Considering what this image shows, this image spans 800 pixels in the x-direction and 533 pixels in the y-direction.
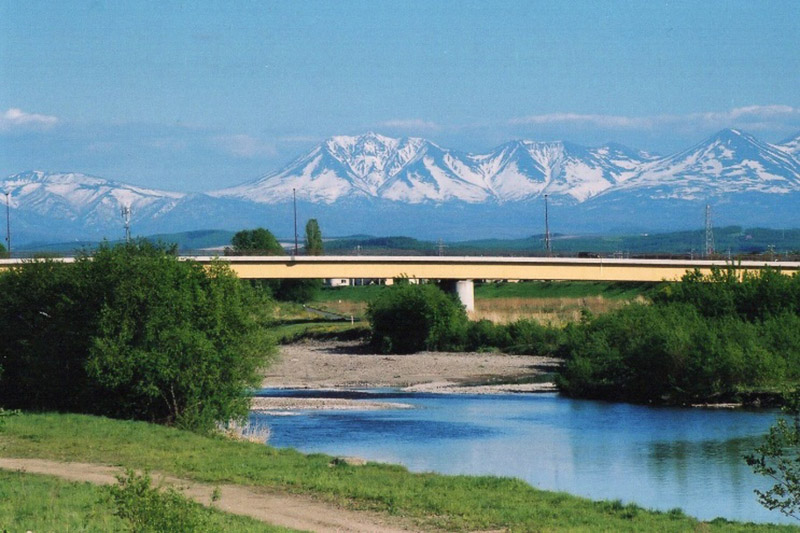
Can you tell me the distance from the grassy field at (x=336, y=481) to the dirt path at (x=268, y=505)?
2.24 ft

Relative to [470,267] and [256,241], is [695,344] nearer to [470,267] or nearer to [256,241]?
[470,267]

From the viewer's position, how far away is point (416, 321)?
331 feet

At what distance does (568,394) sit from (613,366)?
2.78 metres

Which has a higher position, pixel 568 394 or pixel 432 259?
pixel 432 259

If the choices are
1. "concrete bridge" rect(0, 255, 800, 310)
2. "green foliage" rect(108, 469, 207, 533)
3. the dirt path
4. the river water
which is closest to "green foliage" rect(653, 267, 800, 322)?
the river water

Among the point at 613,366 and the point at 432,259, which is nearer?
the point at 613,366

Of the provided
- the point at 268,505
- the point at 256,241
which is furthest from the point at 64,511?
the point at 256,241

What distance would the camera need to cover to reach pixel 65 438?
4044 centimetres

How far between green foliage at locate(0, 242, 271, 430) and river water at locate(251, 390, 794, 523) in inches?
163

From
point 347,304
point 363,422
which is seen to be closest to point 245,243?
point 347,304

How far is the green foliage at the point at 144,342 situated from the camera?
4547 cm

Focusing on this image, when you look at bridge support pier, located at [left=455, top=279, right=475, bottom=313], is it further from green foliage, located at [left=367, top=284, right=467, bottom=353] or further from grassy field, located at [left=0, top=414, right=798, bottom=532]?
grassy field, located at [left=0, top=414, right=798, bottom=532]

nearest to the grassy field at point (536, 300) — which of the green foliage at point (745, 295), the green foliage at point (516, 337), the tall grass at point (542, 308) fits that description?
the tall grass at point (542, 308)

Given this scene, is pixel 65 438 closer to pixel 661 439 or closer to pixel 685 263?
pixel 661 439
